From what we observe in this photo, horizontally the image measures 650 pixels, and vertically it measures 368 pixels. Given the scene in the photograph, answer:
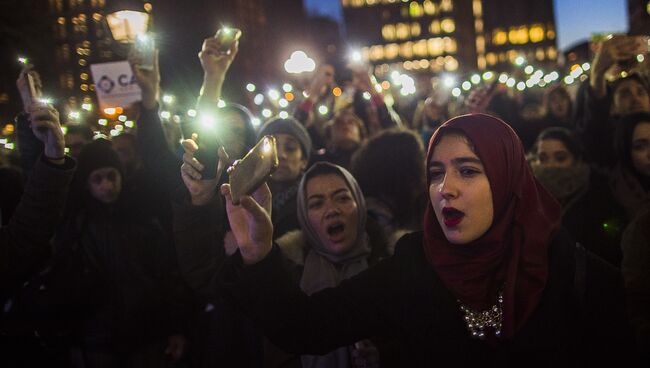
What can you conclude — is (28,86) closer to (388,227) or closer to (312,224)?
(312,224)

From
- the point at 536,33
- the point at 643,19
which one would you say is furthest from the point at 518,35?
the point at 643,19

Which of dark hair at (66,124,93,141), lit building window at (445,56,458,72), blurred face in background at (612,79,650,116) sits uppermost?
lit building window at (445,56,458,72)

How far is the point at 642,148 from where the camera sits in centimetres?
390

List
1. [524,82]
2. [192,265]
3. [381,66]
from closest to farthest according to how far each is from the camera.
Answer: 1. [192,265]
2. [524,82]
3. [381,66]

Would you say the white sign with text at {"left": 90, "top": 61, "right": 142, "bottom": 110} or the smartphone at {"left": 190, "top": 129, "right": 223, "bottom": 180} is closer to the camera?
the smartphone at {"left": 190, "top": 129, "right": 223, "bottom": 180}

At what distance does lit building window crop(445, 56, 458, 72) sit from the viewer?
12988cm

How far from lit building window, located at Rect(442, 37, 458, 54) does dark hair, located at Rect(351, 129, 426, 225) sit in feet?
438

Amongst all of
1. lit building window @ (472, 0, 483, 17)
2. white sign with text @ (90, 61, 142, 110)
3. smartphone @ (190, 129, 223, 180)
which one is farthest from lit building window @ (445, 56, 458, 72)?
smartphone @ (190, 129, 223, 180)

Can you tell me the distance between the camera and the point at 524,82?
1095 cm

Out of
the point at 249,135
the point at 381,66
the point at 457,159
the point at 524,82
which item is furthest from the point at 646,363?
the point at 381,66

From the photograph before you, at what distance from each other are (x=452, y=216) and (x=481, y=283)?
261 millimetres

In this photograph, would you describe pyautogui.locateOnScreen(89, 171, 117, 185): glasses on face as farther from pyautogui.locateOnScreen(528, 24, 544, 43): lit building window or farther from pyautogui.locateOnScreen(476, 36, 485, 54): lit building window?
pyautogui.locateOnScreen(528, 24, 544, 43): lit building window

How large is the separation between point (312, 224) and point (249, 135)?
1529 mm

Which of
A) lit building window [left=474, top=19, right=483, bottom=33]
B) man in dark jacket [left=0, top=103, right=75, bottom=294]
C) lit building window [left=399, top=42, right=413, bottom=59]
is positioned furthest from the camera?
lit building window [left=474, top=19, right=483, bottom=33]
